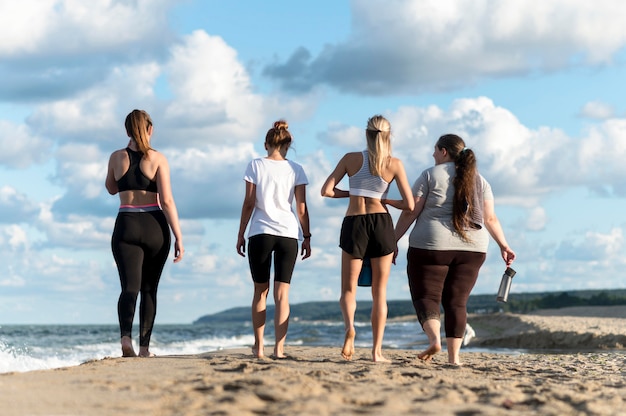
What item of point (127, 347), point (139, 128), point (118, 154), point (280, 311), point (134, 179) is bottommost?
point (127, 347)

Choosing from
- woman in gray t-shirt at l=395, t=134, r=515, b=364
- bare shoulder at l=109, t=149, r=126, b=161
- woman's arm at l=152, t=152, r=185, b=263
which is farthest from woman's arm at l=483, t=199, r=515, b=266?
bare shoulder at l=109, t=149, r=126, b=161

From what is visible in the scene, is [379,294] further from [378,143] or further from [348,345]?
[378,143]

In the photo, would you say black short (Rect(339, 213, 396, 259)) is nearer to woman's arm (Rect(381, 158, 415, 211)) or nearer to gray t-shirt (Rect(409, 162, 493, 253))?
woman's arm (Rect(381, 158, 415, 211))

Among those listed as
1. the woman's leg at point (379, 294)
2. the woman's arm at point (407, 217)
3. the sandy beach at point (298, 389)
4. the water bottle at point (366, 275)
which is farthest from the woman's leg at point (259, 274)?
the woman's arm at point (407, 217)

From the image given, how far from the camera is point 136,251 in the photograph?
7402 mm

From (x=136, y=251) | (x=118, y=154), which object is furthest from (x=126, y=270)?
(x=118, y=154)

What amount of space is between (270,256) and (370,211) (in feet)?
3.22

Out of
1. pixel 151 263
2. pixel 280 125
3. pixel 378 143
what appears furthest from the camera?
pixel 151 263

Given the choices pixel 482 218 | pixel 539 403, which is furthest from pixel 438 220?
pixel 539 403

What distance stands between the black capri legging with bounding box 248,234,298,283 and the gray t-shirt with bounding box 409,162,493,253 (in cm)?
114

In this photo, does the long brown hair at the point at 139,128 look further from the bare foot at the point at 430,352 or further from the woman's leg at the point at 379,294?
the bare foot at the point at 430,352

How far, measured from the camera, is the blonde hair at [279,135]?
7.31 meters

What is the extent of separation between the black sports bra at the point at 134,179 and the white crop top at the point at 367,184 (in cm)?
187

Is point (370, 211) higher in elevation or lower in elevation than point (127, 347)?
higher
